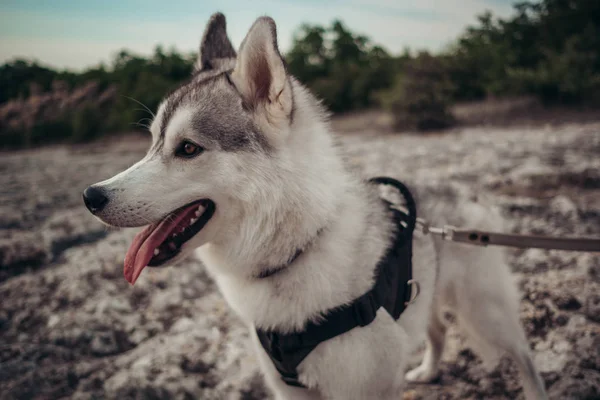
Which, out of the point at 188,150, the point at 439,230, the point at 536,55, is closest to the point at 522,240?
the point at 439,230

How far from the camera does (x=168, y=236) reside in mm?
1815

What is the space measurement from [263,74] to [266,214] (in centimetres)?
70

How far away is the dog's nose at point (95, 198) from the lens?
1721mm

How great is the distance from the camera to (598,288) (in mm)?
3008

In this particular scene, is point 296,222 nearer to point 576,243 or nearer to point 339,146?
point 339,146

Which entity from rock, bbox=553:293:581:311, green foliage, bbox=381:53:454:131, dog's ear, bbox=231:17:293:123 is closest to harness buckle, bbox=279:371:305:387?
dog's ear, bbox=231:17:293:123

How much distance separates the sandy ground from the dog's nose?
5.00 feet

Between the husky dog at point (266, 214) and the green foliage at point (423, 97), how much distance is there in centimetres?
1050

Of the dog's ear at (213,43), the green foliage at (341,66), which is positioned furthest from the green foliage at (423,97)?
the dog's ear at (213,43)

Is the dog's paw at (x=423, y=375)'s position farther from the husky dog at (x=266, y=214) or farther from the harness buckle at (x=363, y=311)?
the harness buckle at (x=363, y=311)

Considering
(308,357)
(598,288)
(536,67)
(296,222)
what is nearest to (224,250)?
(296,222)

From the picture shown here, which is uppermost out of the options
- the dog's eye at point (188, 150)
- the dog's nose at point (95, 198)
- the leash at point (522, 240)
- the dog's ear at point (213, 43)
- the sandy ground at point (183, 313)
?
the dog's ear at point (213, 43)

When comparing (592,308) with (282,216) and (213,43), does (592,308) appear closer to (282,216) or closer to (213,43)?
(282,216)

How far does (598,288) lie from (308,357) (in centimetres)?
261
